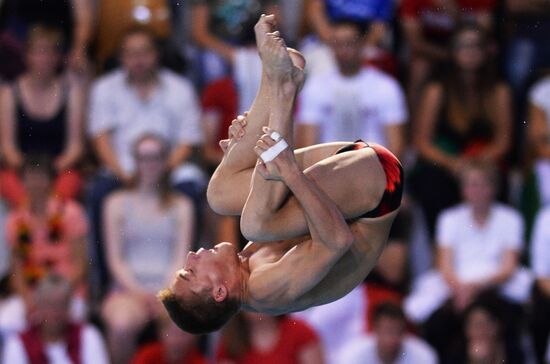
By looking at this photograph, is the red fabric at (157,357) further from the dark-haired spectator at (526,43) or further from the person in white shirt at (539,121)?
the dark-haired spectator at (526,43)

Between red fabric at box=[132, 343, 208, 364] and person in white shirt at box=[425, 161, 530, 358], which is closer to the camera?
red fabric at box=[132, 343, 208, 364]

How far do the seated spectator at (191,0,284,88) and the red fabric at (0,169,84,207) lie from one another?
1.09 m

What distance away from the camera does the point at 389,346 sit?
705 centimetres

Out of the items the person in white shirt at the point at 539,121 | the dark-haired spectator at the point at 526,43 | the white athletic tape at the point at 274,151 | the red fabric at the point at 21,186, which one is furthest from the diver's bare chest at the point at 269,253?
the dark-haired spectator at the point at 526,43

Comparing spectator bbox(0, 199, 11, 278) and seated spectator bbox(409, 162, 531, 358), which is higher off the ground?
spectator bbox(0, 199, 11, 278)

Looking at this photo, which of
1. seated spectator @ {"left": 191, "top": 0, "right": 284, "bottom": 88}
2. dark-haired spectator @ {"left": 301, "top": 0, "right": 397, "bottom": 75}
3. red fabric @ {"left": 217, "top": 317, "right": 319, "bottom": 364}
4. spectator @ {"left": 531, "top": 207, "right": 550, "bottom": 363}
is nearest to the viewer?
red fabric @ {"left": 217, "top": 317, "right": 319, "bottom": 364}

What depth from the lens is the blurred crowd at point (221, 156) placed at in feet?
23.5

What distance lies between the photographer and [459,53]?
7.95 metres

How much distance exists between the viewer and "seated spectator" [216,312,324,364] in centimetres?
704

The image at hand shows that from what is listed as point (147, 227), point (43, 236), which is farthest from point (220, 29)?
point (43, 236)

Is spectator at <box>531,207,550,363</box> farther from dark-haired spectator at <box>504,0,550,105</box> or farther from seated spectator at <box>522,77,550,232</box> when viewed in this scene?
dark-haired spectator at <box>504,0,550,105</box>

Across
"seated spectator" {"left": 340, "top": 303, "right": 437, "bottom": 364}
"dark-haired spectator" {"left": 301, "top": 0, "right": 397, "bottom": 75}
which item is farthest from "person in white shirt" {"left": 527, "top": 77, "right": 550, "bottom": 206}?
"seated spectator" {"left": 340, "top": 303, "right": 437, "bottom": 364}

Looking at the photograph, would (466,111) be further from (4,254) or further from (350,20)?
(4,254)

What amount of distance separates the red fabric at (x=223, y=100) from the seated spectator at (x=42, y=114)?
0.72 metres
